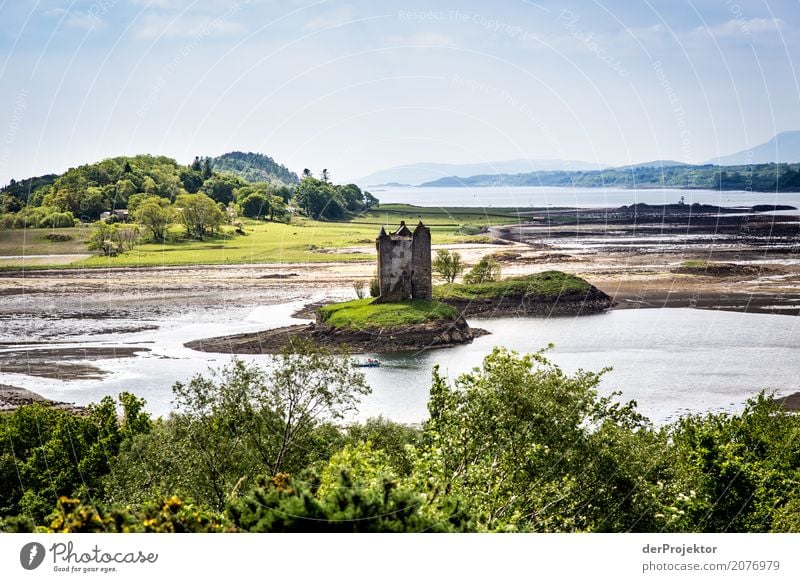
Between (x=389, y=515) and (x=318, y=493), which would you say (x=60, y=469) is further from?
(x=389, y=515)

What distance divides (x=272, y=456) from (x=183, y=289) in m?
57.0

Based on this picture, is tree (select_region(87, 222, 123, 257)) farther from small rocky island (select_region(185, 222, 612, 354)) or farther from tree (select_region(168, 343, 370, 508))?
tree (select_region(168, 343, 370, 508))

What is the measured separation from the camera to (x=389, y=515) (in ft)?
56.6

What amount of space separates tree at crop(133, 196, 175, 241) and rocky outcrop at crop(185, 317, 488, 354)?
73.2 feet

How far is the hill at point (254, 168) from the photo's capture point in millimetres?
124000

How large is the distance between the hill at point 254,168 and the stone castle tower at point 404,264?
2024 inches

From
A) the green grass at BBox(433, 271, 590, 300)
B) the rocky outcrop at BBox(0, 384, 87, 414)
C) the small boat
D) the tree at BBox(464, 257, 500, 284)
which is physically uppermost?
the tree at BBox(464, 257, 500, 284)

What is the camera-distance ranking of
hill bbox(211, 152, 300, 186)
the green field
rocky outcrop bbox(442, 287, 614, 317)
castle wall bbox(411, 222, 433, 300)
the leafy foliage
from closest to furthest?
castle wall bbox(411, 222, 433, 300)
rocky outcrop bbox(442, 287, 614, 317)
the leafy foliage
the green field
hill bbox(211, 152, 300, 186)

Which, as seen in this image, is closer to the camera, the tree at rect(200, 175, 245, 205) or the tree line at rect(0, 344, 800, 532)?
the tree line at rect(0, 344, 800, 532)

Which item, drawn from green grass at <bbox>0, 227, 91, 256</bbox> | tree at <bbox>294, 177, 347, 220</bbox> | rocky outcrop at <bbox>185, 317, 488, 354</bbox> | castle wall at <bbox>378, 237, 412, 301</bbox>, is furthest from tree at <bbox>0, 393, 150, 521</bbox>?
tree at <bbox>294, 177, 347, 220</bbox>

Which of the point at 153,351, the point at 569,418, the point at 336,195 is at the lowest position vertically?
the point at 153,351

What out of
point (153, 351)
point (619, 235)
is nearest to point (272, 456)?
point (153, 351)

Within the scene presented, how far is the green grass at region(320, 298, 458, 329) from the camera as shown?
220 feet

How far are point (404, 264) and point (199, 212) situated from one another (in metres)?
24.9
